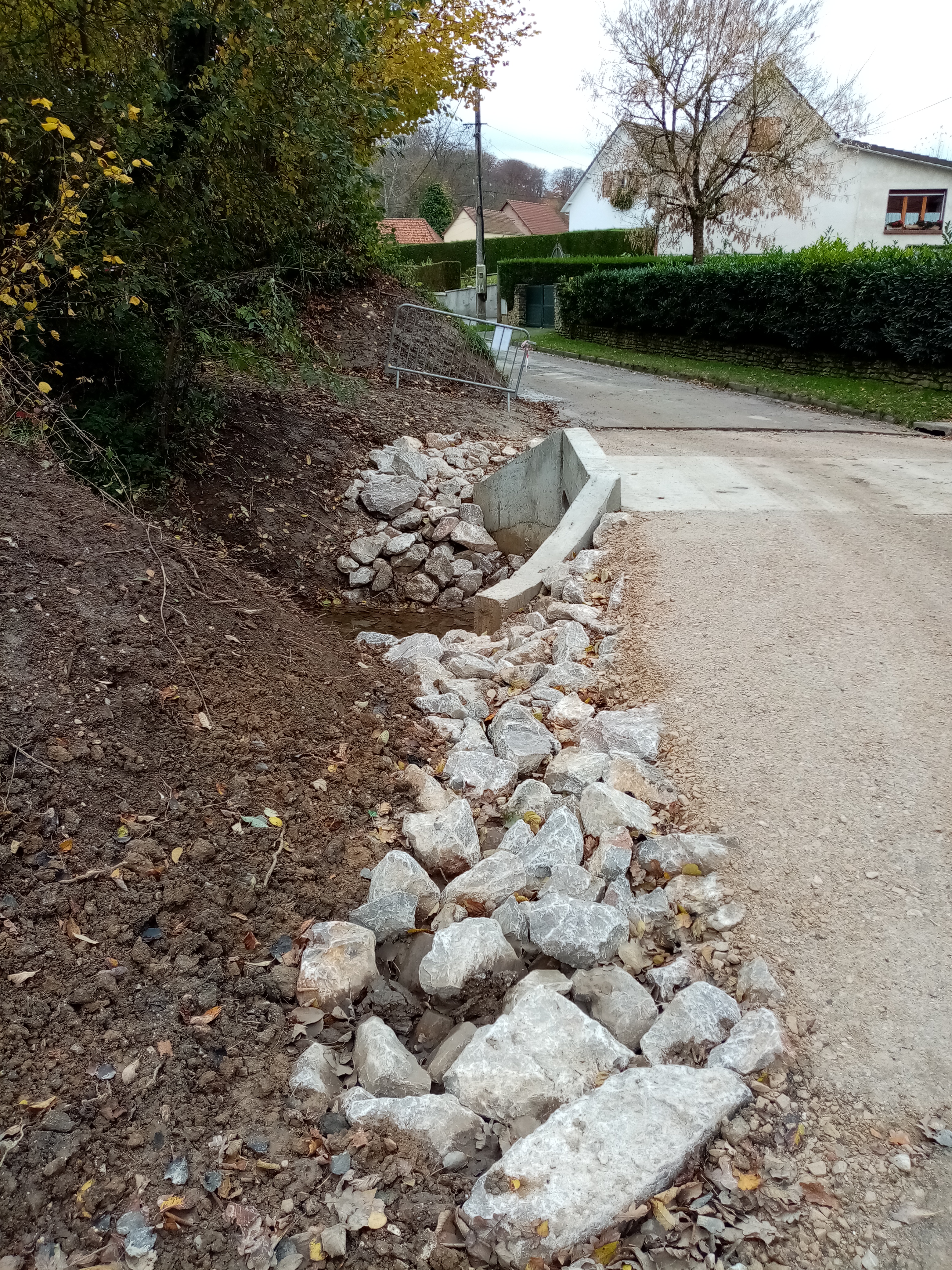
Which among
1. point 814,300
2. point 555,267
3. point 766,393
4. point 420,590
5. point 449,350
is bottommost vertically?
point 420,590

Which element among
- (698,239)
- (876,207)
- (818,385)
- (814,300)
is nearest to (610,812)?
(818,385)

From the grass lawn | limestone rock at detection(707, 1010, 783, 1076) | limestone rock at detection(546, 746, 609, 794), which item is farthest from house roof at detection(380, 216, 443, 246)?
limestone rock at detection(707, 1010, 783, 1076)

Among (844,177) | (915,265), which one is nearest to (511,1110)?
(915,265)

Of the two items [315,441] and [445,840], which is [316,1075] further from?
[315,441]

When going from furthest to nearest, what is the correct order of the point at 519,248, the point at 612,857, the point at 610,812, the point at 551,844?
the point at 519,248 < the point at 610,812 < the point at 551,844 < the point at 612,857

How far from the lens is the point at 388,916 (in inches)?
135

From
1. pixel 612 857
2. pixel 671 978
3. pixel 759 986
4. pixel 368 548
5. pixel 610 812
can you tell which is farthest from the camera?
pixel 368 548

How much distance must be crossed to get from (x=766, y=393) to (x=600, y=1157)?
14501 millimetres

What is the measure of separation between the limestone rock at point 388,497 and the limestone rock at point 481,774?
5.27m

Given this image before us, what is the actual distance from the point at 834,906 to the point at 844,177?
31.5 meters

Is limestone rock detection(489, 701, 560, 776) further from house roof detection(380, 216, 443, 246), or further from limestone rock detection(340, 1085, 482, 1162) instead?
house roof detection(380, 216, 443, 246)

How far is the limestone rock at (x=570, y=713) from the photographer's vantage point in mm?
4957

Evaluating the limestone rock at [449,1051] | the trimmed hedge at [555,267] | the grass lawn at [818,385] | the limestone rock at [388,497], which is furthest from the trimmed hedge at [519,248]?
the limestone rock at [449,1051]

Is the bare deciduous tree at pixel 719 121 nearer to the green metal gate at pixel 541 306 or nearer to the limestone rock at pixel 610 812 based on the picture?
the green metal gate at pixel 541 306
